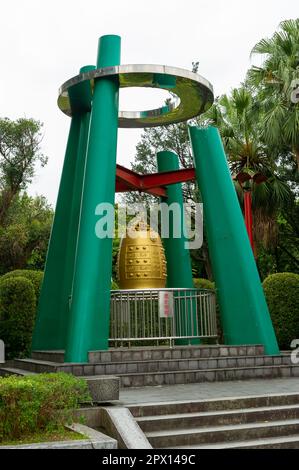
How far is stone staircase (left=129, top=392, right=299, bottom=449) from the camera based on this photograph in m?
7.16

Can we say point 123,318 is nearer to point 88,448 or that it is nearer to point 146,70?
point 146,70

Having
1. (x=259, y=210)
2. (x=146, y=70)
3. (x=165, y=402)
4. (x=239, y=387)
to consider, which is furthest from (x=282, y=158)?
(x=165, y=402)

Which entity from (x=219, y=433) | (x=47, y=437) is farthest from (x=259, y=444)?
(x=47, y=437)

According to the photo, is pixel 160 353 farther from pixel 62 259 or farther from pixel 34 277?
pixel 34 277

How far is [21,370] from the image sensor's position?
40.7ft

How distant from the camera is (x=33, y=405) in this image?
625cm

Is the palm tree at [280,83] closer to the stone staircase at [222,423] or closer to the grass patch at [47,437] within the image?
the stone staircase at [222,423]

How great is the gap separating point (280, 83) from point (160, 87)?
8049mm

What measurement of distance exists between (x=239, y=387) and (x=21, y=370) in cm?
485

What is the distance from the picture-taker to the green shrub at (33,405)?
20.2 feet

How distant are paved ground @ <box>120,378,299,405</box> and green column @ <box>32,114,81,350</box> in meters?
4.25

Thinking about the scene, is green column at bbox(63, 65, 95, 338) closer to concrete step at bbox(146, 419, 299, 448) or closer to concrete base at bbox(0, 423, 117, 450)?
concrete step at bbox(146, 419, 299, 448)

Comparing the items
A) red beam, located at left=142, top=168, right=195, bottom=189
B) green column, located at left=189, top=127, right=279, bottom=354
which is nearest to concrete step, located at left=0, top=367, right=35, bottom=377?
green column, located at left=189, top=127, right=279, bottom=354

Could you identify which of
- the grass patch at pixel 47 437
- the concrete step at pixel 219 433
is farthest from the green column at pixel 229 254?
the grass patch at pixel 47 437
